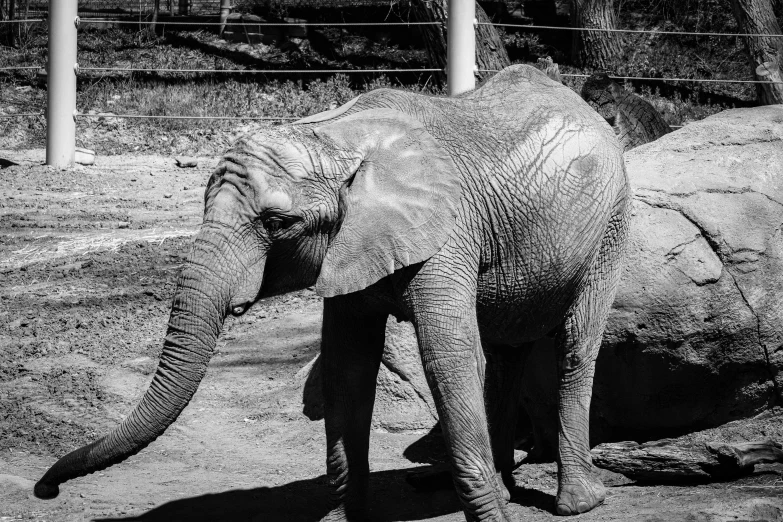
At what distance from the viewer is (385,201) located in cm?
436

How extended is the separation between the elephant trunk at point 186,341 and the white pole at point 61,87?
7.26 m

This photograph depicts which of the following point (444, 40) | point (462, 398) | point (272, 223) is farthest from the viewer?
point (444, 40)

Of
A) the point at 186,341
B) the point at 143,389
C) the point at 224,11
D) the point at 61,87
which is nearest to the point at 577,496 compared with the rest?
the point at 186,341

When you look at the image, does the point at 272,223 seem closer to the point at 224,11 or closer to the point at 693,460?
the point at 693,460

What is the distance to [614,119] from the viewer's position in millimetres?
8633

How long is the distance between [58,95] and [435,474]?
6805 millimetres

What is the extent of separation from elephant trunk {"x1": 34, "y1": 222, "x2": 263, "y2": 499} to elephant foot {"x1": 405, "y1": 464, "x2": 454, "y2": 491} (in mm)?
2068

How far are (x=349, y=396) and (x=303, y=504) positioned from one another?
824 millimetres

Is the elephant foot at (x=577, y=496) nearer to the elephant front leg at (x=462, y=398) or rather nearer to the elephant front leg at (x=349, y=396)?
the elephant front leg at (x=462, y=398)

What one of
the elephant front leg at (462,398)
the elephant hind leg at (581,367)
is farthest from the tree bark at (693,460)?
the elephant front leg at (462,398)

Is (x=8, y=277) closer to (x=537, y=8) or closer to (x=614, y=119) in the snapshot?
(x=614, y=119)

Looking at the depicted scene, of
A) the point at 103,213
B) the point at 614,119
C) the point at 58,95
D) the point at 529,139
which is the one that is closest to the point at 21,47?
the point at 58,95

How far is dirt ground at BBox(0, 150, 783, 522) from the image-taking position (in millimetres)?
5426

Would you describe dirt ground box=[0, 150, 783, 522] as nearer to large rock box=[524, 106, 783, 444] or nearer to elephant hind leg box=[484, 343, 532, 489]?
elephant hind leg box=[484, 343, 532, 489]
